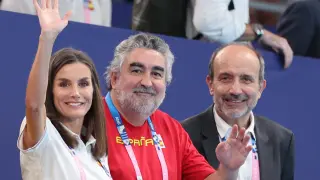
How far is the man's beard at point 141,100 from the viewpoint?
2.54 meters

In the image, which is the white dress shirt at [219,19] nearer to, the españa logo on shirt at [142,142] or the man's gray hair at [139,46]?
the man's gray hair at [139,46]

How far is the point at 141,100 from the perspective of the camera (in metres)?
2.54

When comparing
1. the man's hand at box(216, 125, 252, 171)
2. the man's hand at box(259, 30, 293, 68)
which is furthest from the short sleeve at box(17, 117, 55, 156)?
the man's hand at box(259, 30, 293, 68)

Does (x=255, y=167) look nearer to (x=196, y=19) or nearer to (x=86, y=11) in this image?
(x=196, y=19)

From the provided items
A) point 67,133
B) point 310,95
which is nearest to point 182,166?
point 67,133

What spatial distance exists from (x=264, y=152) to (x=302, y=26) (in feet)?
3.32

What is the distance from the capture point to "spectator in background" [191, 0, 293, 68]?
10.7 ft

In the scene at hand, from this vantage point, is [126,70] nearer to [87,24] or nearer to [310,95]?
[87,24]

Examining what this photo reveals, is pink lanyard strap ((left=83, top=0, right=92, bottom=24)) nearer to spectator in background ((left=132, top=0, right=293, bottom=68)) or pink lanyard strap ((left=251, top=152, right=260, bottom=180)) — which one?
spectator in background ((left=132, top=0, right=293, bottom=68))

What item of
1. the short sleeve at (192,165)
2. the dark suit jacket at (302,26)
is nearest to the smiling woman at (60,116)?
the short sleeve at (192,165)

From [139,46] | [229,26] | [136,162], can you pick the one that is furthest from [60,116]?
[229,26]

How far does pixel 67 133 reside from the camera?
7.34 feet

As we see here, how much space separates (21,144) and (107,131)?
0.44 m

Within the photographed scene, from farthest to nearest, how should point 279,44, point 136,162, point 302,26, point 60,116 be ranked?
point 302,26 → point 279,44 → point 136,162 → point 60,116
